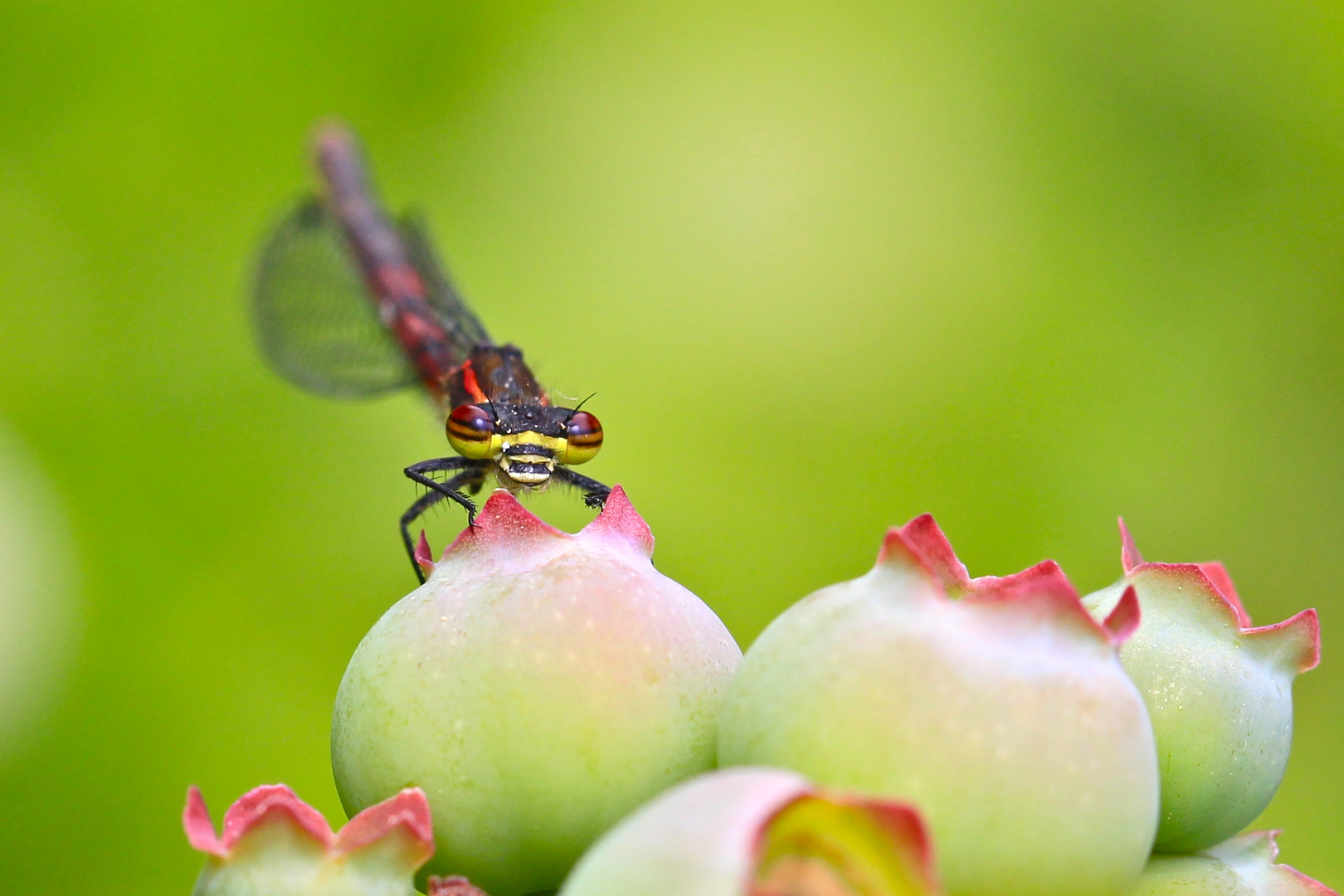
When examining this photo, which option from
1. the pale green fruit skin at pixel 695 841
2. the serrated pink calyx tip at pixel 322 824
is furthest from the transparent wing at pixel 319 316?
the pale green fruit skin at pixel 695 841

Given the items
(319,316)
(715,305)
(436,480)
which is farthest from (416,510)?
(319,316)

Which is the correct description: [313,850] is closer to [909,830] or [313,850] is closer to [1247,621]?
[909,830]

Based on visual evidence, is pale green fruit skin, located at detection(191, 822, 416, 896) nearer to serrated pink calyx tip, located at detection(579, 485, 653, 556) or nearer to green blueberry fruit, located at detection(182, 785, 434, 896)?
green blueberry fruit, located at detection(182, 785, 434, 896)

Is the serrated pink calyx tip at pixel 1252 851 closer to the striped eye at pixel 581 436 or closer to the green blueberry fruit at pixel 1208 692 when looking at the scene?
the green blueberry fruit at pixel 1208 692

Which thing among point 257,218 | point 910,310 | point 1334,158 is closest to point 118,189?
point 257,218

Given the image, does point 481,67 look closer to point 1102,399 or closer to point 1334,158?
point 1102,399

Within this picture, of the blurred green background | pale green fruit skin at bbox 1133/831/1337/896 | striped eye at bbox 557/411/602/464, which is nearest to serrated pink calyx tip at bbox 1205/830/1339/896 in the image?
pale green fruit skin at bbox 1133/831/1337/896
